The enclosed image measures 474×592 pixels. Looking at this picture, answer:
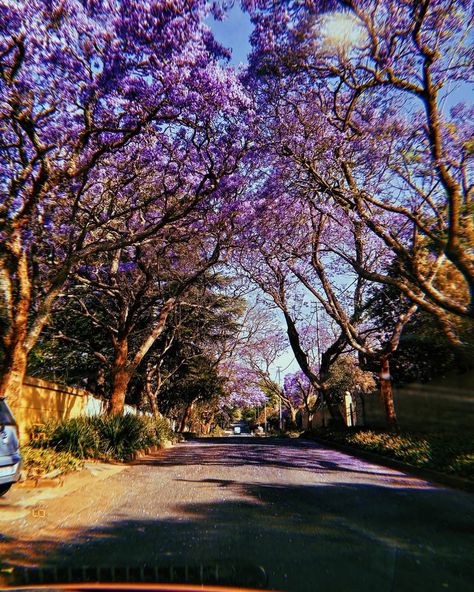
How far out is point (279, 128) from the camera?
36.9 feet

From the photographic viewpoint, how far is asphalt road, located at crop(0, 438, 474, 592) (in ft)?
11.9

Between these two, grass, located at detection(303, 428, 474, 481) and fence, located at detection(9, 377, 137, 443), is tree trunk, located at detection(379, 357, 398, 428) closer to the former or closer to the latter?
grass, located at detection(303, 428, 474, 481)

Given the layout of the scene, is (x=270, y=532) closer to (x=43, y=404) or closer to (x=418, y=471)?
(x=418, y=471)

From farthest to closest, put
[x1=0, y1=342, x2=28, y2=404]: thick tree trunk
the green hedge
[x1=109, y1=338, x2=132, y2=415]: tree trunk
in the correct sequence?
1. [x1=109, y1=338, x2=132, y2=415]: tree trunk
2. the green hedge
3. [x1=0, y1=342, x2=28, y2=404]: thick tree trunk

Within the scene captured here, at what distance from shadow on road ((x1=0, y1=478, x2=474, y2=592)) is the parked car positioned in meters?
1.32

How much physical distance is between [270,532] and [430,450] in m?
6.77

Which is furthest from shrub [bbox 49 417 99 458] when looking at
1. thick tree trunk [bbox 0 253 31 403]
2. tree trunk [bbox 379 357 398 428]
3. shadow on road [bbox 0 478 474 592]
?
tree trunk [bbox 379 357 398 428]

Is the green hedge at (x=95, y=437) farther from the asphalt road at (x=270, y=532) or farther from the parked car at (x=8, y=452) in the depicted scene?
the parked car at (x=8, y=452)

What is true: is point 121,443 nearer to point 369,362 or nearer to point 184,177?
point 184,177

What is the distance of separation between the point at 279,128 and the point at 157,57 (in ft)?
11.5

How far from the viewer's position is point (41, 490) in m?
6.80

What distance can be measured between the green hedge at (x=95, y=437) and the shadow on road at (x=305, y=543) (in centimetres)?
461

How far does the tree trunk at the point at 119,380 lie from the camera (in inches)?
567

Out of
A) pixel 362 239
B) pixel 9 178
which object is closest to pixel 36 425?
pixel 9 178
